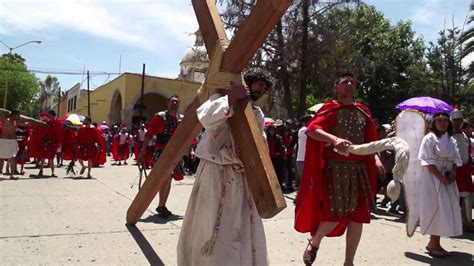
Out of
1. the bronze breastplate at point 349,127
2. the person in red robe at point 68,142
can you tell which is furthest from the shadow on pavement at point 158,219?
the person in red robe at point 68,142

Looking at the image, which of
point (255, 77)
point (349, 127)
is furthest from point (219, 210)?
point (349, 127)

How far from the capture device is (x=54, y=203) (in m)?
7.09

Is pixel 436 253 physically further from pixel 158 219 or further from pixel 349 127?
pixel 158 219

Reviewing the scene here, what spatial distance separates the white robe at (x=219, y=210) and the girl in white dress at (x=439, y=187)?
2.85 m

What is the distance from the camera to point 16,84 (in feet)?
165

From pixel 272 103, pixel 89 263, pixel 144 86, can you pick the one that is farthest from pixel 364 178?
pixel 144 86

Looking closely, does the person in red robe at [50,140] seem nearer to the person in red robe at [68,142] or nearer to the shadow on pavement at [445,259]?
the person in red robe at [68,142]

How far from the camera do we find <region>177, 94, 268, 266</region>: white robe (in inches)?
126

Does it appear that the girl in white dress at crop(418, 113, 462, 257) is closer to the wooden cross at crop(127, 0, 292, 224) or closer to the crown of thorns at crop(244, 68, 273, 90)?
the crown of thorns at crop(244, 68, 273, 90)

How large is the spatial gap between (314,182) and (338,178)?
0.24 meters

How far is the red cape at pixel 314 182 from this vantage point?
4.24 m

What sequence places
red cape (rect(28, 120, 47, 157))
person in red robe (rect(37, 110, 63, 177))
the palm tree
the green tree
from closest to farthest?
1. person in red robe (rect(37, 110, 63, 177))
2. red cape (rect(28, 120, 47, 157))
3. the green tree
4. the palm tree

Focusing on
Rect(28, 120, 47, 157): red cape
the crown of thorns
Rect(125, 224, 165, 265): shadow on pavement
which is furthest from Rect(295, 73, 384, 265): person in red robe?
Rect(28, 120, 47, 157): red cape

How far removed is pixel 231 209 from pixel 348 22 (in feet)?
57.0
